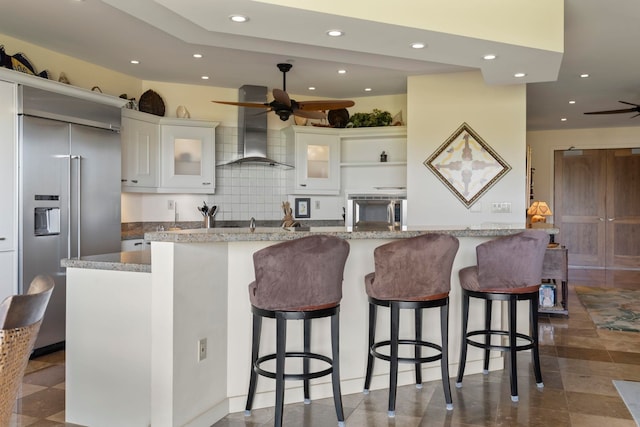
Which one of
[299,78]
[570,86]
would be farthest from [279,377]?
[570,86]

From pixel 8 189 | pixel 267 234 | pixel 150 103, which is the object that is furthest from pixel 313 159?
pixel 267 234

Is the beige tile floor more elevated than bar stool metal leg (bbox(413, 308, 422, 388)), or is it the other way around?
bar stool metal leg (bbox(413, 308, 422, 388))

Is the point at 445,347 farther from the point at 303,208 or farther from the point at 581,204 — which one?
the point at 581,204

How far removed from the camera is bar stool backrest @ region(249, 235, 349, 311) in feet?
7.70

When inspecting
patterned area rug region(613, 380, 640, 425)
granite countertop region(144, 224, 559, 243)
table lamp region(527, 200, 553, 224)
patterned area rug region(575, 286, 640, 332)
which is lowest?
patterned area rug region(613, 380, 640, 425)

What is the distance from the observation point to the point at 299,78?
5797 millimetres

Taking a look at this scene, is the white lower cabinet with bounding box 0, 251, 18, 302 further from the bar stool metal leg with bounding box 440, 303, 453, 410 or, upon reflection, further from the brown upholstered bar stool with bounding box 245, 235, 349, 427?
the bar stool metal leg with bounding box 440, 303, 453, 410

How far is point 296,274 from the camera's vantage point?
238 centimetres

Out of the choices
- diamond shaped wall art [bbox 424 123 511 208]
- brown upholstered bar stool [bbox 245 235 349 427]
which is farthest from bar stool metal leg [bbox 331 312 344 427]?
diamond shaped wall art [bbox 424 123 511 208]

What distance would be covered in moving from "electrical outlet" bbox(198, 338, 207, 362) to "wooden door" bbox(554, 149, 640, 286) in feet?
27.4

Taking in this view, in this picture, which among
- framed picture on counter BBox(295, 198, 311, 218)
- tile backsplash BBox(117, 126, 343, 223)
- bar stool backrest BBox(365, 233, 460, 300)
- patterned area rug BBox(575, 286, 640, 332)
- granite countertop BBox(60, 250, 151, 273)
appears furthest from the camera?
framed picture on counter BBox(295, 198, 311, 218)

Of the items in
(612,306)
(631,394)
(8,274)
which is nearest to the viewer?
(631,394)

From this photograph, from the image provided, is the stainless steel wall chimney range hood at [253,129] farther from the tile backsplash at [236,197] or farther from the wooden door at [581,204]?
the wooden door at [581,204]

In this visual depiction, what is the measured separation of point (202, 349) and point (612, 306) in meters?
5.18
